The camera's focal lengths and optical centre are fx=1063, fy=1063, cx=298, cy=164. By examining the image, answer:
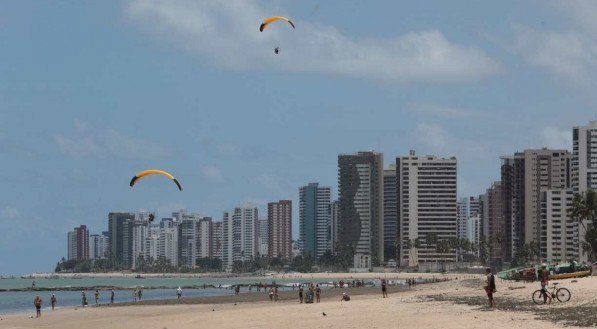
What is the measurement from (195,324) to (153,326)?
A: 3.00 m

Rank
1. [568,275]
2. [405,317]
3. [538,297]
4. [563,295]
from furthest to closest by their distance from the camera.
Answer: [568,275] → [538,297] → [563,295] → [405,317]

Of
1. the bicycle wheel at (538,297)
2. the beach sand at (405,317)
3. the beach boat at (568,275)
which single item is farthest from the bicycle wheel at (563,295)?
the beach boat at (568,275)

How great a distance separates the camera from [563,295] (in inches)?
1692

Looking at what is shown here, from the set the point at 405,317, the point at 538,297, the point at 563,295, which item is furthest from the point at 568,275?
the point at 405,317

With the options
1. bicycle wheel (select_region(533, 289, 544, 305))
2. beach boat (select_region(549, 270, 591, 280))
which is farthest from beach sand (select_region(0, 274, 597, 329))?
beach boat (select_region(549, 270, 591, 280))

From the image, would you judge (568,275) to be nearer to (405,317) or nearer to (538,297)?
(538,297)

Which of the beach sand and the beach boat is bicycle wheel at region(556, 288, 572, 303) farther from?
the beach boat

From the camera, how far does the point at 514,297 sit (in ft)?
165

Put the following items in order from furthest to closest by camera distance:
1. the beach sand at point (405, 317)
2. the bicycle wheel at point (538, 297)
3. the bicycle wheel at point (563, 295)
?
1. the bicycle wheel at point (538, 297)
2. the bicycle wheel at point (563, 295)
3. the beach sand at point (405, 317)

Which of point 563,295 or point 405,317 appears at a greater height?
point 563,295

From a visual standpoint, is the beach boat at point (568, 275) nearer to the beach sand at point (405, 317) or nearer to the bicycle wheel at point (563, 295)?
the beach sand at point (405, 317)

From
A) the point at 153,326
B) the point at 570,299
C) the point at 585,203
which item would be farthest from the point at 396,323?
the point at 585,203

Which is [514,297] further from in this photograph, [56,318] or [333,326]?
[56,318]

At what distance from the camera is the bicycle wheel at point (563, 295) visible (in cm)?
4269
